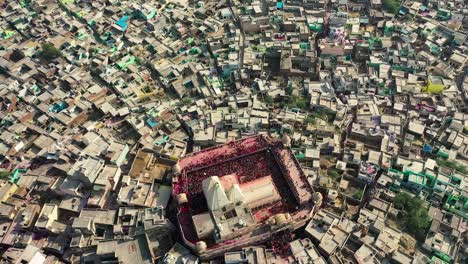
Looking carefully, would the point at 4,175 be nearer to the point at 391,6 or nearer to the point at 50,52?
the point at 50,52

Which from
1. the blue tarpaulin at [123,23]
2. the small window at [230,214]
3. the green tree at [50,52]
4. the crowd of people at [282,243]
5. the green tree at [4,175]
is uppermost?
the blue tarpaulin at [123,23]

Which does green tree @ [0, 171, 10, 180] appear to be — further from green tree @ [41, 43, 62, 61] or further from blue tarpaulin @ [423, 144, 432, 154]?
blue tarpaulin @ [423, 144, 432, 154]

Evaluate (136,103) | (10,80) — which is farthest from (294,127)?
(10,80)

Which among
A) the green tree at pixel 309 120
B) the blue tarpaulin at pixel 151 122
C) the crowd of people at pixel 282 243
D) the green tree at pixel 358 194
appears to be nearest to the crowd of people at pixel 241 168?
the crowd of people at pixel 282 243

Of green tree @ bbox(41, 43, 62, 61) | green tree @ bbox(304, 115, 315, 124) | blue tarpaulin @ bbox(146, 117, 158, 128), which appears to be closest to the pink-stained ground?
green tree @ bbox(304, 115, 315, 124)

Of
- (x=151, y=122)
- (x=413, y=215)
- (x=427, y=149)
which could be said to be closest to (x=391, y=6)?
(x=427, y=149)

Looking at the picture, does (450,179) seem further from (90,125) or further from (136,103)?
(90,125)

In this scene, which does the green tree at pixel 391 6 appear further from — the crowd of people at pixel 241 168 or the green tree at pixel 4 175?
the green tree at pixel 4 175
